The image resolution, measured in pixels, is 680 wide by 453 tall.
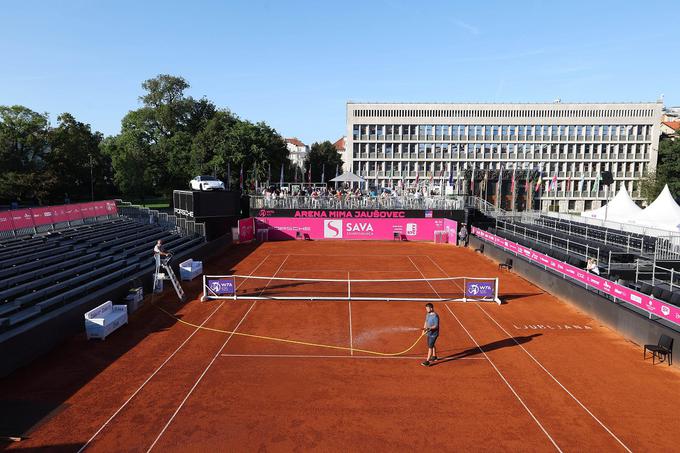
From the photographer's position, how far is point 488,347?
14156 mm

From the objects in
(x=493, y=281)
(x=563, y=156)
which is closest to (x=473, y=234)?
(x=493, y=281)

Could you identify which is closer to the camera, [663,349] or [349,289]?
[663,349]

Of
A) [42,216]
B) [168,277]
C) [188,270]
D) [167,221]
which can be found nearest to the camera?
[168,277]

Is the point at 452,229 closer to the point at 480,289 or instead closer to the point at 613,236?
the point at 613,236

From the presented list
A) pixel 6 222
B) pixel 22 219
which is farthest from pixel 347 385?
pixel 22 219

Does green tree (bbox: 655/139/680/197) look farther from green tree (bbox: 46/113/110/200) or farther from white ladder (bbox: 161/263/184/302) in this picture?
green tree (bbox: 46/113/110/200)

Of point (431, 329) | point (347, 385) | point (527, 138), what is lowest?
point (347, 385)

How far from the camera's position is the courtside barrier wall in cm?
2204

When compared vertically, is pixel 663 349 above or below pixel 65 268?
below

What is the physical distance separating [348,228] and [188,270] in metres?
20.2

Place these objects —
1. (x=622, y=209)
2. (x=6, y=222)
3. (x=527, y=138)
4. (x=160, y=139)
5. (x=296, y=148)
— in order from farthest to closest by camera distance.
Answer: (x=296, y=148) < (x=527, y=138) < (x=160, y=139) < (x=622, y=209) < (x=6, y=222)

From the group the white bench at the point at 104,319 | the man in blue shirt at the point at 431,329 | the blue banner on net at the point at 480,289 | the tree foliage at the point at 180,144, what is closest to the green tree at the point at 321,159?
the tree foliage at the point at 180,144

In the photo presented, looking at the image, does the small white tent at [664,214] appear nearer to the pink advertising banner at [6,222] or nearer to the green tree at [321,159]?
the pink advertising banner at [6,222]

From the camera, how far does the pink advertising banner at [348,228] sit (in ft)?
135
